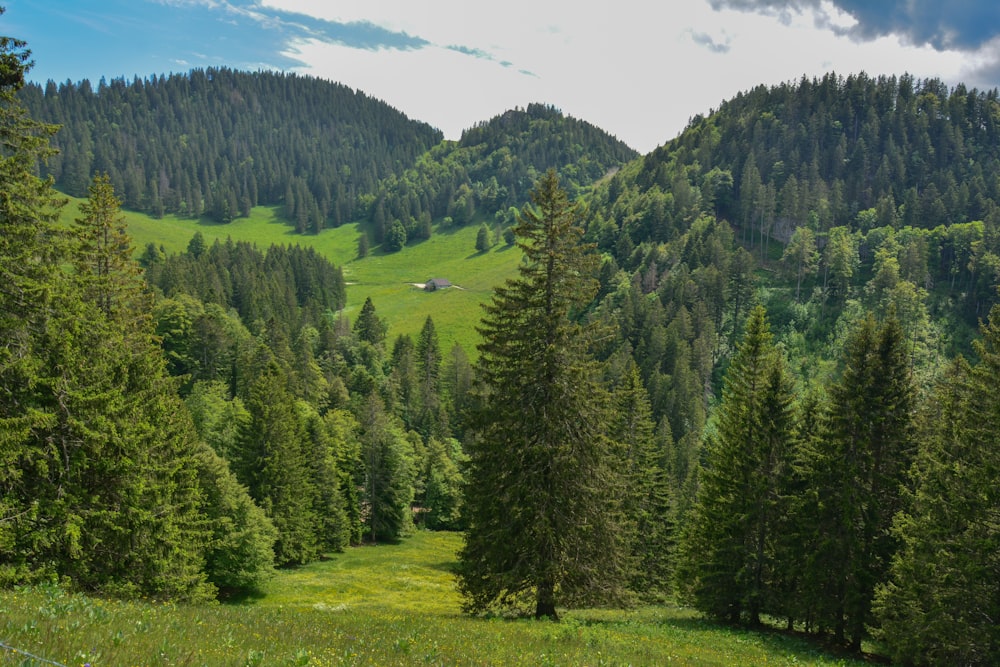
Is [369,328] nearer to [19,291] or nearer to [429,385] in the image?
[429,385]

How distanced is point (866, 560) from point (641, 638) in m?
13.3

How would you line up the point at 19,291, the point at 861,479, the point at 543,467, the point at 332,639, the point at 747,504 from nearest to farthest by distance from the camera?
the point at 332,639 < the point at 19,291 < the point at 543,467 < the point at 861,479 < the point at 747,504

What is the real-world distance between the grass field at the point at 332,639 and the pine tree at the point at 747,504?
194cm

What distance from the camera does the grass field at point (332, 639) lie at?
7.54 metres

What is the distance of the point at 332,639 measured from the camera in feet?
38.4

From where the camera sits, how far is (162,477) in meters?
24.3

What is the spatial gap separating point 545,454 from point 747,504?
13.1 metres

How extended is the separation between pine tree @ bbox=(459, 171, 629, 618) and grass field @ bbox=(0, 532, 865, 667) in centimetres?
193

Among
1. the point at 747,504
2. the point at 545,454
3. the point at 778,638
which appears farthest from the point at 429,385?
the point at 545,454

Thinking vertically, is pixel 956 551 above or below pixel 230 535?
above

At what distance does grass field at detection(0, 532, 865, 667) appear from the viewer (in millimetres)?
7536

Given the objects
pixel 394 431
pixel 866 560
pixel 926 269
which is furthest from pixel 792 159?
pixel 866 560

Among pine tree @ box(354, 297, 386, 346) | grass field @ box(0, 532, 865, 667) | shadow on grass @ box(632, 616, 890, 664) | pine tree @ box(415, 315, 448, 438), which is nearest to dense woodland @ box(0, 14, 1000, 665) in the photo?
shadow on grass @ box(632, 616, 890, 664)

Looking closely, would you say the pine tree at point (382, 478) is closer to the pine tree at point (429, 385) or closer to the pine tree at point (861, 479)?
the pine tree at point (429, 385)
